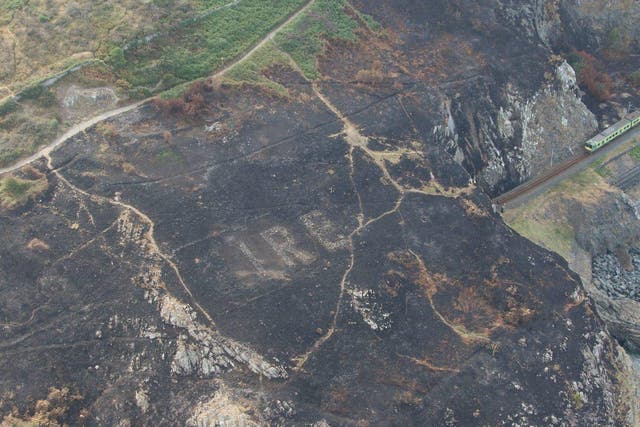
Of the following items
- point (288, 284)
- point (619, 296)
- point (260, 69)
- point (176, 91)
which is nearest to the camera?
point (288, 284)

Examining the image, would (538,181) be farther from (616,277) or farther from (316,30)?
(316,30)

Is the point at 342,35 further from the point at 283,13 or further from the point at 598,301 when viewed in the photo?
the point at 598,301

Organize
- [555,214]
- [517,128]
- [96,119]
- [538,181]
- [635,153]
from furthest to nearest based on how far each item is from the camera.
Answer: [635,153]
[517,128]
[538,181]
[555,214]
[96,119]

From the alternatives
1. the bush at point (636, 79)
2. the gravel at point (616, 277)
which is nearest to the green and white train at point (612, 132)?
the bush at point (636, 79)

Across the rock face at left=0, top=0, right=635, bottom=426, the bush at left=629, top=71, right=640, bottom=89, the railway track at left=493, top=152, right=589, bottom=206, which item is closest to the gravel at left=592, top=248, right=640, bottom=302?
the railway track at left=493, top=152, right=589, bottom=206

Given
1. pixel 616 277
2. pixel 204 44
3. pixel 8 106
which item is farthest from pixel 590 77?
pixel 8 106

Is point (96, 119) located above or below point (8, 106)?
below

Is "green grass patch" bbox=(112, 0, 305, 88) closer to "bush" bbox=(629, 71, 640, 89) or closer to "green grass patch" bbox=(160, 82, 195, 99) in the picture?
"green grass patch" bbox=(160, 82, 195, 99)

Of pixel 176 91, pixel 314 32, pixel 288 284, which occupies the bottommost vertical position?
pixel 288 284
